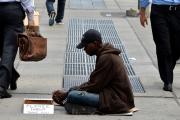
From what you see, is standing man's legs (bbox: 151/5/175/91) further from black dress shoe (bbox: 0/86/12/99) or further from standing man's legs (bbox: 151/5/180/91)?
black dress shoe (bbox: 0/86/12/99)

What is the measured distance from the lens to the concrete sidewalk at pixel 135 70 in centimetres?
666

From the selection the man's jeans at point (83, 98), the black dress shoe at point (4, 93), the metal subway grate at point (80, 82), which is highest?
the man's jeans at point (83, 98)

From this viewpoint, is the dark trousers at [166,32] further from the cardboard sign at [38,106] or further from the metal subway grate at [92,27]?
the metal subway grate at [92,27]

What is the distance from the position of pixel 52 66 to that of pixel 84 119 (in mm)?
2882

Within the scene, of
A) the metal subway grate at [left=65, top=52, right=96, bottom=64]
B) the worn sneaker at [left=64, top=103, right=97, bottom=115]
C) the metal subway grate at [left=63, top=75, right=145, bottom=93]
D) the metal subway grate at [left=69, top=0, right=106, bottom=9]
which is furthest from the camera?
the metal subway grate at [left=69, top=0, right=106, bottom=9]

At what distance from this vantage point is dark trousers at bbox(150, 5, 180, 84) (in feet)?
25.6

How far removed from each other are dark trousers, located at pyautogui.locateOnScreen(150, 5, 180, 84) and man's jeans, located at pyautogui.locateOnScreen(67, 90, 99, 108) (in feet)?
5.39

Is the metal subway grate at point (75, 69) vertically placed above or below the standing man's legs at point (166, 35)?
below

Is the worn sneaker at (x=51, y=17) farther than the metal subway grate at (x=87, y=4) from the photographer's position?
No

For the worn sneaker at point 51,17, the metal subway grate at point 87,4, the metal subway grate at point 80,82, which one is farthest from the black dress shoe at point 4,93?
the metal subway grate at point 87,4

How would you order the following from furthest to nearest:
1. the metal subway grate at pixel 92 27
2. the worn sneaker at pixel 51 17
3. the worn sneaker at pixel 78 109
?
the worn sneaker at pixel 51 17 < the metal subway grate at pixel 92 27 < the worn sneaker at pixel 78 109

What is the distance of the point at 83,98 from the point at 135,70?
2675 mm

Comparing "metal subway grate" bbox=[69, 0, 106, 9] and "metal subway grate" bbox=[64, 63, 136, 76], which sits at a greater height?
"metal subway grate" bbox=[64, 63, 136, 76]

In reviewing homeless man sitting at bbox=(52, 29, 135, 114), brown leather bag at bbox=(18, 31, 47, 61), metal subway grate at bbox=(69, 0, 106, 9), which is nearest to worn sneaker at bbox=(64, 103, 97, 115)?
homeless man sitting at bbox=(52, 29, 135, 114)
